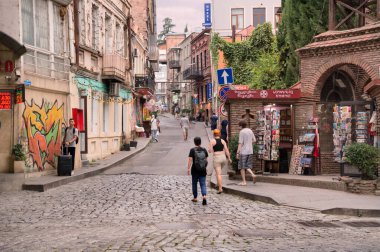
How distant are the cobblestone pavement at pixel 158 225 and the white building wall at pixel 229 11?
41.4 metres

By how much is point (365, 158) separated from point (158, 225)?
5.74 metres

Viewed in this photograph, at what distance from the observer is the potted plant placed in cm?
1504

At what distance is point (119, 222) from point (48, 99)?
29.6 feet

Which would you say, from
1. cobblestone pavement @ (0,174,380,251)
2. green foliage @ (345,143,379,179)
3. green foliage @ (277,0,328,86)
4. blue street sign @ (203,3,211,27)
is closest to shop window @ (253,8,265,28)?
blue street sign @ (203,3,211,27)

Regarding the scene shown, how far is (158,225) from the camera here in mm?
9297

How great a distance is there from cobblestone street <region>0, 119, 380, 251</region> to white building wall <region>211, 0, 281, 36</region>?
134 ft

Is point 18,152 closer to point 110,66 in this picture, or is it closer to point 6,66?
point 6,66

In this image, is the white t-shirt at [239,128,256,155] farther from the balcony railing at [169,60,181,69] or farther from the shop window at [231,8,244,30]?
the balcony railing at [169,60,181,69]

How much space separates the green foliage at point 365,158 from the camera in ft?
41.0

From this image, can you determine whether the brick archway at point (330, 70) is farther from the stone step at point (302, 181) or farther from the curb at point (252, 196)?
the curb at point (252, 196)

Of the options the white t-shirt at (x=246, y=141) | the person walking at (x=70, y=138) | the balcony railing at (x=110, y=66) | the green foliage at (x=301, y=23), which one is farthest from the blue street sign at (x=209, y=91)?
the white t-shirt at (x=246, y=141)

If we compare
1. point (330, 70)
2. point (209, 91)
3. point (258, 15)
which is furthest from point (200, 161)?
point (209, 91)

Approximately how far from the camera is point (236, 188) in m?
13.9

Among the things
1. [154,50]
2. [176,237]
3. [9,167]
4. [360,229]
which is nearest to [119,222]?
[176,237]
